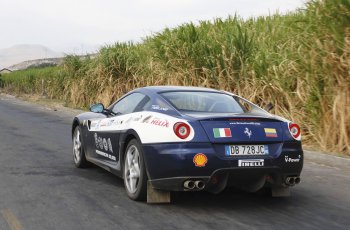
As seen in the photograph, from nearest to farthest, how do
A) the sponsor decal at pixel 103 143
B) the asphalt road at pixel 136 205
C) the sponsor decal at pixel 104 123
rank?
the asphalt road at pixel 136 205, the sponsor decal at pixel 103 143, the sponsor decal at pixel 104 123

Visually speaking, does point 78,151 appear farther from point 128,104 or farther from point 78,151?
point 128,104

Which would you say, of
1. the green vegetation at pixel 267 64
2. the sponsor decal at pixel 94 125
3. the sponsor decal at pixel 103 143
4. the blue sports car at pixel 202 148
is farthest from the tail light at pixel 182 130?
the green vegetation at pixel 267 64

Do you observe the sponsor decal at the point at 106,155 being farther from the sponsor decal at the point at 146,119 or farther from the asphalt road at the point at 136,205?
the sponsor decal at the point at 146,119

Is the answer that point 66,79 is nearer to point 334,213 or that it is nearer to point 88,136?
point 88,136

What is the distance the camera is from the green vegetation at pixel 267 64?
9773 mm

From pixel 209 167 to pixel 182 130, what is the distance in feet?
1.47

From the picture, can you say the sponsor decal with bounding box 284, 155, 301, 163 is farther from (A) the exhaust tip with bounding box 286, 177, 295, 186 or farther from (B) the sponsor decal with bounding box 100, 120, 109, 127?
(B) the sponsor decal with bounding box 100, 120, 109, 127

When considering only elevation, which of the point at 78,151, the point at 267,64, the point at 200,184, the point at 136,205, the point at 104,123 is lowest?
the point at 136,205

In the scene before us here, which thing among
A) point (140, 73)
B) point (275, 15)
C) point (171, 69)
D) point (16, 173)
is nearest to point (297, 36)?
point (275, 15)

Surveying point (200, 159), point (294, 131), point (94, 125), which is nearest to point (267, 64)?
point (94, 125)

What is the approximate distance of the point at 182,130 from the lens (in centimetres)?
521

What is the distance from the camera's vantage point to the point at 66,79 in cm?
2677

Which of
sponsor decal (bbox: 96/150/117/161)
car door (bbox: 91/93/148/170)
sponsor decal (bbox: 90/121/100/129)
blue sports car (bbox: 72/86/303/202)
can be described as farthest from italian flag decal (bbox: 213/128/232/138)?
sponsor decal (bbox: 90/121/100/129)

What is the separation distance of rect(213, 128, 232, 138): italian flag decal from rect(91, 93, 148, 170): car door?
1.33 m
